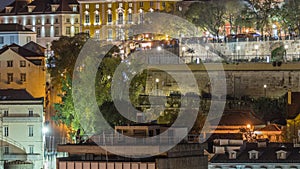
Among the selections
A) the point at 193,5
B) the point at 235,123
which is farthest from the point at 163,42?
the point at 235,123

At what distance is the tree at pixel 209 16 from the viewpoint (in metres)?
82.8

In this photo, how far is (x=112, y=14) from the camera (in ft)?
345

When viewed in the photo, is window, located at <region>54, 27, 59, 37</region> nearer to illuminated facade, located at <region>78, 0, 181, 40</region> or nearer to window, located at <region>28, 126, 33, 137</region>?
illuminated facade, located at <region>78, 0, 181, 40</region>

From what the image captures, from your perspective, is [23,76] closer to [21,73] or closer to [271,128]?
[21,73]

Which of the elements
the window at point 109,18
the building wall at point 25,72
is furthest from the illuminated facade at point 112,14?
the building wall at point 25,72

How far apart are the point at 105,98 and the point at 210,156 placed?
1868 cm

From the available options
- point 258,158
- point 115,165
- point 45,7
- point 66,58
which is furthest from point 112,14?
point 115,165

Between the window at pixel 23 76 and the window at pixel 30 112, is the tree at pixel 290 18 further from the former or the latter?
the window at pixel 30 112

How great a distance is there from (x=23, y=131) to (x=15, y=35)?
92.5ft

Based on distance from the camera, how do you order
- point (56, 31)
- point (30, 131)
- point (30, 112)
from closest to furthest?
point (30, 131)
point (30, 112)
point (56, 31)

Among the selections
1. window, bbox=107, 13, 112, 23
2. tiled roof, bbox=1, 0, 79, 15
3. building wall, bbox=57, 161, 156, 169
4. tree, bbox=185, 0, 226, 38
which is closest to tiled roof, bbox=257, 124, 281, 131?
building wall, bbox=57, 161, 156, 169

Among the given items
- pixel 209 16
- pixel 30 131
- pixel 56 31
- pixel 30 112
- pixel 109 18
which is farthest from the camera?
pixel 109 18

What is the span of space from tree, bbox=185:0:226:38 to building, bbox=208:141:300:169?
32237 millimetres

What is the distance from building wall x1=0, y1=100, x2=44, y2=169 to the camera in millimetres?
66500
